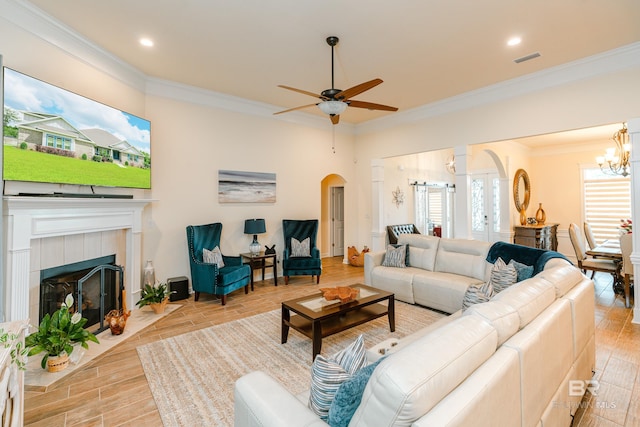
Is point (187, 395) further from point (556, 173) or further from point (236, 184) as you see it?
point (556, 173)

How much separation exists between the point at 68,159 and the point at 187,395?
2675 mm

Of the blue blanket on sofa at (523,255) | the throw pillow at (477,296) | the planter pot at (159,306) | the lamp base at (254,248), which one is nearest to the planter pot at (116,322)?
the planter pot at (159,306)

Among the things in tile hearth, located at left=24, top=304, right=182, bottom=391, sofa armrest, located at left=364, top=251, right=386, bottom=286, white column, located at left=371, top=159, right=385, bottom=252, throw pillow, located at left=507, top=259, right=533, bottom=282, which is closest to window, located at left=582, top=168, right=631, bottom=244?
white column, located at left=371, top=159, right=385, bottom=252

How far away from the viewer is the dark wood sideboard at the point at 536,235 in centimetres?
672

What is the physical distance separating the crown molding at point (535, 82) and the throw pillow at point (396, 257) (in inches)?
110

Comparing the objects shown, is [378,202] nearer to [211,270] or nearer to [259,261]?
[259,261]

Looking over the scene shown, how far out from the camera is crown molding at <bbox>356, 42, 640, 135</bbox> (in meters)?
3.71

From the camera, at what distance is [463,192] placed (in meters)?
5.26

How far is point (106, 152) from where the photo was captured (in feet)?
11.7

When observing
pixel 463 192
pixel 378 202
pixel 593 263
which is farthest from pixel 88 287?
pixel 593 263

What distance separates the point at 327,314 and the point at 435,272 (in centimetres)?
211

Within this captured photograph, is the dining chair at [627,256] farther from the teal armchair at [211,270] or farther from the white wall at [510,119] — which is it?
the teal armchair at [211,270]

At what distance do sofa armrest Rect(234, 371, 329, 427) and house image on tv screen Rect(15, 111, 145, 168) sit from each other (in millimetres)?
3092

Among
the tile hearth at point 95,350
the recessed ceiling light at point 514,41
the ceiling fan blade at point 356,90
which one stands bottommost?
the tile hearth at point 95,350
